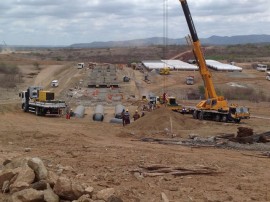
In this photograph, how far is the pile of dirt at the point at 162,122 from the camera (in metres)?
31.5

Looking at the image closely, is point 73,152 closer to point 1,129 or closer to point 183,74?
point 1,129

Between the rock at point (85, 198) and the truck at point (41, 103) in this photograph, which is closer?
the rock at point (85, 198)

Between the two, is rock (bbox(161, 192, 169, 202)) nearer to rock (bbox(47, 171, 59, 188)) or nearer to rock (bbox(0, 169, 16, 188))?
rock (bbox(47, 171, 59, 188))

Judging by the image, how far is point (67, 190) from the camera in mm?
10781

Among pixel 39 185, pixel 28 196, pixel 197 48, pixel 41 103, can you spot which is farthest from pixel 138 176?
pixel 41 103

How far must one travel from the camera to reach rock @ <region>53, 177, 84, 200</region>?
10797mm

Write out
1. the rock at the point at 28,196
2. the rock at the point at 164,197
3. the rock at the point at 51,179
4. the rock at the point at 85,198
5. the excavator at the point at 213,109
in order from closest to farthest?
the rock at the point at 28,196, the rock at the point at 85,198, the rock at the point at 51,179, the rock at the point at 164,197, the excavator at the point at 213,109

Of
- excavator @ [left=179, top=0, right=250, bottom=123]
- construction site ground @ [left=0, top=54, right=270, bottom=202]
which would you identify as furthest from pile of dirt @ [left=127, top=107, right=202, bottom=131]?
excavator @ [left=179, top=0, right=250, bottom=123]

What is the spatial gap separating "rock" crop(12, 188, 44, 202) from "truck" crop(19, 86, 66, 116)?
28.4 metres

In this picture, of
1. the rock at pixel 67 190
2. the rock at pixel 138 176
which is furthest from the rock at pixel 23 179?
the rock at pixel 138 176

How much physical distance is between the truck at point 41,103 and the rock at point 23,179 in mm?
27171

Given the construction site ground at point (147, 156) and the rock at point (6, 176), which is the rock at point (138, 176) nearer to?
the construction site ground at point (147, 156)

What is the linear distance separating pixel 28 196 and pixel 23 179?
3.77 feet

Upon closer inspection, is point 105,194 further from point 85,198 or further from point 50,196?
point 50,196
